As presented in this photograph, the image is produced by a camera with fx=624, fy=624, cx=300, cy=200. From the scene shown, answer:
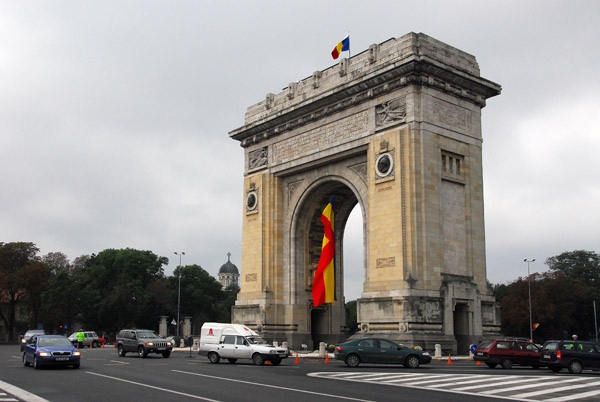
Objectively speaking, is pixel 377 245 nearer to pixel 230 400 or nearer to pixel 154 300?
pixel 230 400

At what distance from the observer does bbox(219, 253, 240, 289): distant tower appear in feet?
605

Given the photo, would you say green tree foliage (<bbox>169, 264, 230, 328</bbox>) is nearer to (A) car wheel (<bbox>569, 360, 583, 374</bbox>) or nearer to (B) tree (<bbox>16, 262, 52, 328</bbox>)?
(B) tree (<bbox>16, 262, 52, 328</bbox>)

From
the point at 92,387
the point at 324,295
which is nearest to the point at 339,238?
the point at 324,295

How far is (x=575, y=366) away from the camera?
24.6 m

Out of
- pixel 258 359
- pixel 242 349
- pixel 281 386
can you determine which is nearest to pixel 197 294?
pixel 242 349

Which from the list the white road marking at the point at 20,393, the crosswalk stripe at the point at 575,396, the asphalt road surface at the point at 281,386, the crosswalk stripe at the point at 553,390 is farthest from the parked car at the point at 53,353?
the crosswalk stripe at the point at 575,396

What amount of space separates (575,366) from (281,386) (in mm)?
13615

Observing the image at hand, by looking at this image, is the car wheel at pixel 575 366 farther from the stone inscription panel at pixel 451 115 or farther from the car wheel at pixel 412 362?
the stone inscription panel at pixel 451 115

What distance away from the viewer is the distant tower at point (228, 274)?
7258 inches

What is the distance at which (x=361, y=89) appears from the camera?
124 feet

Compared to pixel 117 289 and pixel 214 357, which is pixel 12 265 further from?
pixel 214 357

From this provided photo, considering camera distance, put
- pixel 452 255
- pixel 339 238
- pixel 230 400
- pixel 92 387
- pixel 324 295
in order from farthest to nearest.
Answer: pixel 339 238 → pixel 324 295 → pixel 452 255 → pixel 92 387 → pixel 230 400

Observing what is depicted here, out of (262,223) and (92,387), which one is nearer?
(92,387)

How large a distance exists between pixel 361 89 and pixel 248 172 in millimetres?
13093
